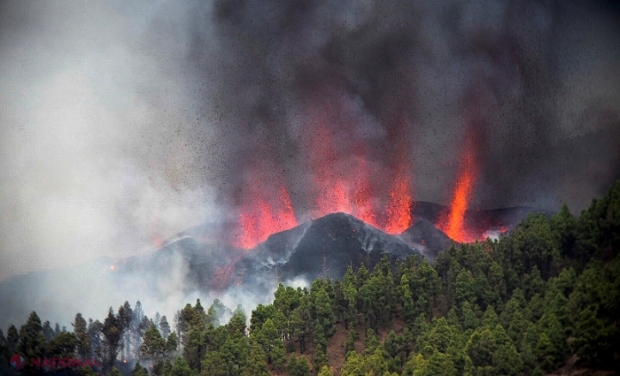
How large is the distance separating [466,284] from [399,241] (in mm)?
39555

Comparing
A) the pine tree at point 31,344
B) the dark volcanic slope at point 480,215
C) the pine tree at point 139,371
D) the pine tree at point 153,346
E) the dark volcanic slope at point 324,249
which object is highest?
the dark volcanic slope at point 480,215

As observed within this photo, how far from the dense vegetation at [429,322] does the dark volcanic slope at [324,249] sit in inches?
1060

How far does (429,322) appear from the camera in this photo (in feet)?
263

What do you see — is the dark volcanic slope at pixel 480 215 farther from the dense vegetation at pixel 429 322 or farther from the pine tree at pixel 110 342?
the pine tree at pixel 110 342

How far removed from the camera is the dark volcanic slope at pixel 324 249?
11394cm

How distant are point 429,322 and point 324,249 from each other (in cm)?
3709

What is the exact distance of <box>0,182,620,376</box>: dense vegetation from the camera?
69.6 meters

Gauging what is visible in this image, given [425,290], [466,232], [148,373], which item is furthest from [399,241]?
[148,373]

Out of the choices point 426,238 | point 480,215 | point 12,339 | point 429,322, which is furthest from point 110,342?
point 480,215

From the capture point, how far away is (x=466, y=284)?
261 feet

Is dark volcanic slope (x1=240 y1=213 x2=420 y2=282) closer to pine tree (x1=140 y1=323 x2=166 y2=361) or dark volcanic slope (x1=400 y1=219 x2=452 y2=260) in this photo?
dark volcanic slope (x1=400 y1=219 x2=452 y2=260)

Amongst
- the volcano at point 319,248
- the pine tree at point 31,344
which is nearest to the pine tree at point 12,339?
the pine tree at point 31,344

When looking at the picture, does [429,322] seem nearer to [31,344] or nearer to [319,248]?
[31,344]

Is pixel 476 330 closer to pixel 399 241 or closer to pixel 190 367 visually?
pixel 190 367
